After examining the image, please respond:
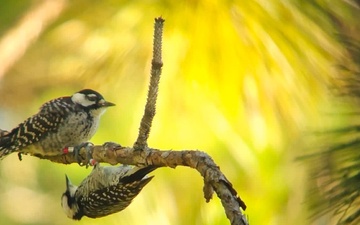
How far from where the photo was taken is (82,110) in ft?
7.67

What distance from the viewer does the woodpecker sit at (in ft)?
7.06

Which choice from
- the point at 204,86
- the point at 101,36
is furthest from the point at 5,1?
the point at 204,86

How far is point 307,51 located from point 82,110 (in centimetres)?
76

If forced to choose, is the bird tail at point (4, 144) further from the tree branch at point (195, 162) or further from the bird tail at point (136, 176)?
the tree branch at point (195, 162)

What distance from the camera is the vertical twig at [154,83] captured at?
3.63ft

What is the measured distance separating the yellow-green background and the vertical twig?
63 cm

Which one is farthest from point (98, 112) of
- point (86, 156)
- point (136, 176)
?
point (86, 156)

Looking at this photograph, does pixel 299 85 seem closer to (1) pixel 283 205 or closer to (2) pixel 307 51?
(2) pixel 307 51

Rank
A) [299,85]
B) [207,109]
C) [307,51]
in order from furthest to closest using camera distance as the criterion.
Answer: [207,109] < [299,85] < [307,51]

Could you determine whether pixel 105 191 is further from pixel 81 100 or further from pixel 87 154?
pixel 87 154

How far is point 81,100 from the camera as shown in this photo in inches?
89.5

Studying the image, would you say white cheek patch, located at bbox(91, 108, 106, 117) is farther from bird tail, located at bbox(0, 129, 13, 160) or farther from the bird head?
bird tail, located at bbox(0, 129, 13, 160)

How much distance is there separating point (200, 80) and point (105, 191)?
1.36 feet

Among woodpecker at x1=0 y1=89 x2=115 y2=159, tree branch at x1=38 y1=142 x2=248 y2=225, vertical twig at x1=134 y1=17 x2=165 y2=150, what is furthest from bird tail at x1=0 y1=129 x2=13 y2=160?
vertical twig at x1=134 y1=17 x2=165 y2=150
